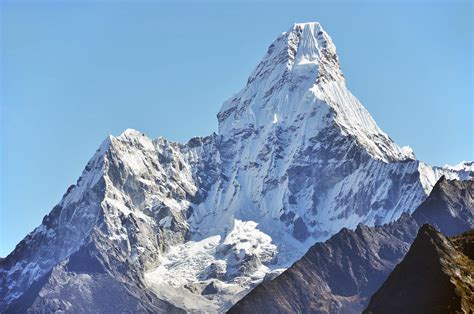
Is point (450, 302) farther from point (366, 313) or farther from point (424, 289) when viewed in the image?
point (366, 313)

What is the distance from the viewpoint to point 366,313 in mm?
102312

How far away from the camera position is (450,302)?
9150 centimetres

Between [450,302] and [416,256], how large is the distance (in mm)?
11042

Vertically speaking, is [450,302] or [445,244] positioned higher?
[445,244]

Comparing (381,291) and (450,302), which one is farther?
(381,291)

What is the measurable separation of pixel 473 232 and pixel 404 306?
9659mm

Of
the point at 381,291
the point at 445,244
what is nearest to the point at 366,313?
the point at 381,291

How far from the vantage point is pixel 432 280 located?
96.1 m

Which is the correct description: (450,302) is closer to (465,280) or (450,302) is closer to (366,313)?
(465,280)

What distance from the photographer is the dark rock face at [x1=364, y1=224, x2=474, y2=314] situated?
92125 mm

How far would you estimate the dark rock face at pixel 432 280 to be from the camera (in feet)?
302

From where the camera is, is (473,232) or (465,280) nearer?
(465,280)

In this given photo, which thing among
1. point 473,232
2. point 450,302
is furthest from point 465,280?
point 473,232

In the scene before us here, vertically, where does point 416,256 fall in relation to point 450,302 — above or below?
above
